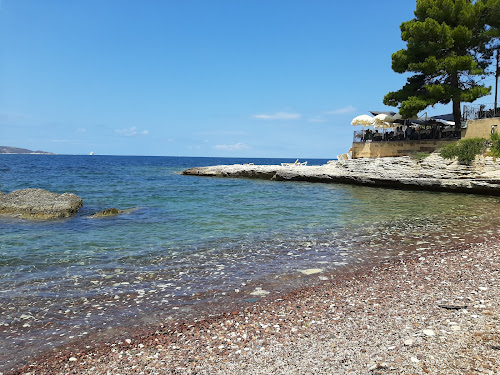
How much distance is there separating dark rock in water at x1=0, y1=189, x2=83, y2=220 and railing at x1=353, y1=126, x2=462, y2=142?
95.5 ft

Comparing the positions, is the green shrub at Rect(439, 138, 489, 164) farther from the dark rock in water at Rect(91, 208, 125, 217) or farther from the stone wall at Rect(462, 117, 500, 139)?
the dark rock in water at Rect(91, 208, 125, 217)

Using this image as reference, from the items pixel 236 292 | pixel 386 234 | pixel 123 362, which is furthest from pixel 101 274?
pixel 386 234

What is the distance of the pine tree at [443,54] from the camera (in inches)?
1117

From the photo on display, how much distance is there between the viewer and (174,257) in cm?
932

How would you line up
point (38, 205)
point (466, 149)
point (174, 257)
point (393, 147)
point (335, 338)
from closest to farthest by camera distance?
point (335, 338) → point (174, 257) → point (38, 205) → point (466, 149) → point (393, 147)

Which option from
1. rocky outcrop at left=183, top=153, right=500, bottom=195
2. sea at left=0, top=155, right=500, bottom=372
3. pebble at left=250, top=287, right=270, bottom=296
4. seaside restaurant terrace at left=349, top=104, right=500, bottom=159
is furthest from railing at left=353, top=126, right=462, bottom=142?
pebble at left=250, top=287, right=270, bottom=296

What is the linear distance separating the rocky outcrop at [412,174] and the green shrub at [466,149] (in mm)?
430

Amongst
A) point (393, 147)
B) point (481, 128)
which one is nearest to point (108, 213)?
point (481, 128)

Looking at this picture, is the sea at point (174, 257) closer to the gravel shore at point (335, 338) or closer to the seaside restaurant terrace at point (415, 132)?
the gravel shore at point (335, 338)

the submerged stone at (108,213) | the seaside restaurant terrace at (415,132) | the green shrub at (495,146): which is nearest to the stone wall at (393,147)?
the seaside restaurant terrace at (415,132)

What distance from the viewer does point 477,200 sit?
2158 centimetres

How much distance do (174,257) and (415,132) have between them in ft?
99.2

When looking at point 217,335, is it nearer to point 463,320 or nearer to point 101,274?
point 463,320

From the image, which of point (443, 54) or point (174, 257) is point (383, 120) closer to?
point (443, 54)
